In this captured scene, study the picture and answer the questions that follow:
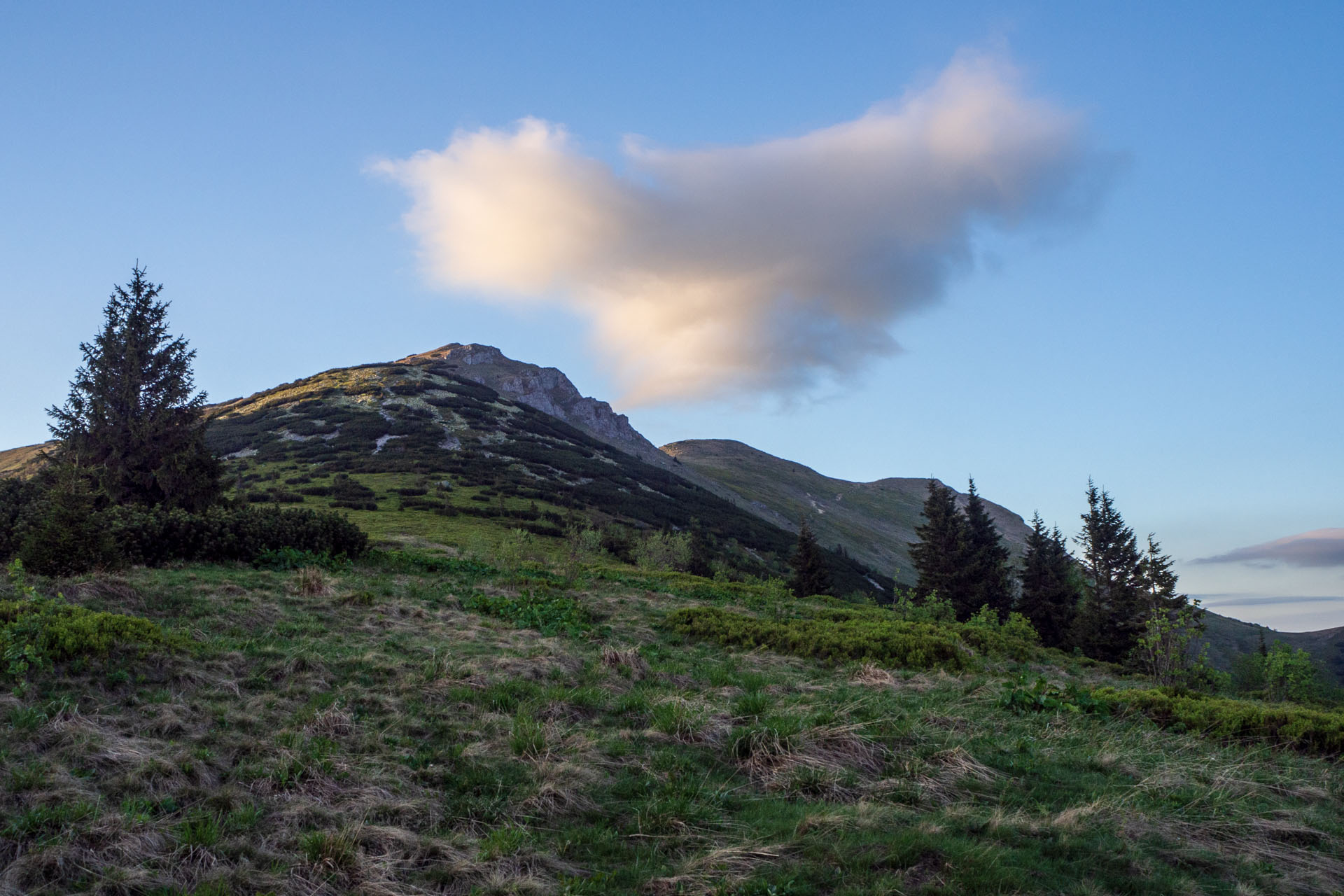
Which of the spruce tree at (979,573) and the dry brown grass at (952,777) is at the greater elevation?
the spruce tree at (979,573)

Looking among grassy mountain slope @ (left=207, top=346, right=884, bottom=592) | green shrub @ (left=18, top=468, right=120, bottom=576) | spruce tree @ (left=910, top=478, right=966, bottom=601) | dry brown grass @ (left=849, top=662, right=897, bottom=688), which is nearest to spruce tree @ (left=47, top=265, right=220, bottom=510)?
grassy mountain slope @ (left=207, top=346, right=884, bottom=592)

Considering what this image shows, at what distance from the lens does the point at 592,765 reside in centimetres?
702

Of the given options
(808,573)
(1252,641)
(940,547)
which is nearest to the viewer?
(808,573)

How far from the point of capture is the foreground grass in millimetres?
4914

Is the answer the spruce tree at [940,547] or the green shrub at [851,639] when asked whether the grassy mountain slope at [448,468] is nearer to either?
the spruce tree at [940,547]

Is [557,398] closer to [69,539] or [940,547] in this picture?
[940,547]

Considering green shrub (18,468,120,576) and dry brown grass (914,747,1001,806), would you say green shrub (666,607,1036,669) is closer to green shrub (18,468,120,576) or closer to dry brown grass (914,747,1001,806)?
dry brown grass (914,747,1001,806)

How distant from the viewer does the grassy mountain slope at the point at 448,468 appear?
2262 inches

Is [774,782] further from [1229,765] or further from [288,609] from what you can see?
[288,609]

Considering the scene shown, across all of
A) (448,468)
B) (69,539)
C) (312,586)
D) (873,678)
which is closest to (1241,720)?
(873,678)

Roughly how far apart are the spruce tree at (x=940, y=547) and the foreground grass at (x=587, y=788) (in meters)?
41.6

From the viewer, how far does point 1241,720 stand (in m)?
9.97

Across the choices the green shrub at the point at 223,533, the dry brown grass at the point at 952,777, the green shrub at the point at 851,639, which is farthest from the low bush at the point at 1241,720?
the green shrub at the point at 223,533

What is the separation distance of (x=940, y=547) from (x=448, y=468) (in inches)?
1972
